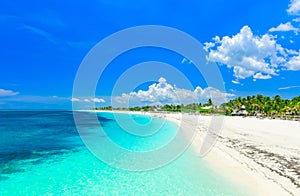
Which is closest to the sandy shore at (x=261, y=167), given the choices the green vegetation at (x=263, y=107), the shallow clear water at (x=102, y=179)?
the shallow clear water at (x=102, y=179)

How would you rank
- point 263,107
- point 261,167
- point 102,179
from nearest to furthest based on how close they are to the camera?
point 102,179 < point 261,167 < point 263,107

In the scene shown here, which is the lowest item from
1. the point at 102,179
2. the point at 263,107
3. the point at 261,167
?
the point at 102,179

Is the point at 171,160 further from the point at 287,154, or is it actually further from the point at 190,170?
the point at 287,154

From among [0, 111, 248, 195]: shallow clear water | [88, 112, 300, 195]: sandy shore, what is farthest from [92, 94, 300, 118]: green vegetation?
[0, 111, 248, 195]: shallow clear water

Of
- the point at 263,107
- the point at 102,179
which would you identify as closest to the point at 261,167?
the point at 102,179

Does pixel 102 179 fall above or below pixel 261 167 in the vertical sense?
below

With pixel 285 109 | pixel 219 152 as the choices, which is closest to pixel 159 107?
pixel 285 109

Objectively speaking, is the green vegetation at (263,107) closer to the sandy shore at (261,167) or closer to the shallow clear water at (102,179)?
the sandy shore at (261,167)

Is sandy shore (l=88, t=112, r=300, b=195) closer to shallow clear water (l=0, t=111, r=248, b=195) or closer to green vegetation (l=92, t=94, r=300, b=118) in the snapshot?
shallow clear water (l=0, t=111, r=248, b=195)

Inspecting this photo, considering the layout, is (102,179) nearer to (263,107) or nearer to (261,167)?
(261,167)

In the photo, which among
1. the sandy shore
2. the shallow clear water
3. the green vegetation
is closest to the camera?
the sandy shore

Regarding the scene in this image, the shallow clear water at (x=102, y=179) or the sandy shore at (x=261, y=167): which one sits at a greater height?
the sandy shore at (x=261, y=167)

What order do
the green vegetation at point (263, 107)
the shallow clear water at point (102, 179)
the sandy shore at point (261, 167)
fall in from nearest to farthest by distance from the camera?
the sandy shore at point (261, 167) < the shallow clear water at point (102, 179) < the green vegetation at point (263, 107)

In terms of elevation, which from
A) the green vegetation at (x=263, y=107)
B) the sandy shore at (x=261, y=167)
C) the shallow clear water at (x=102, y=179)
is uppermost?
the green vegetation at (x=263, y=107)
